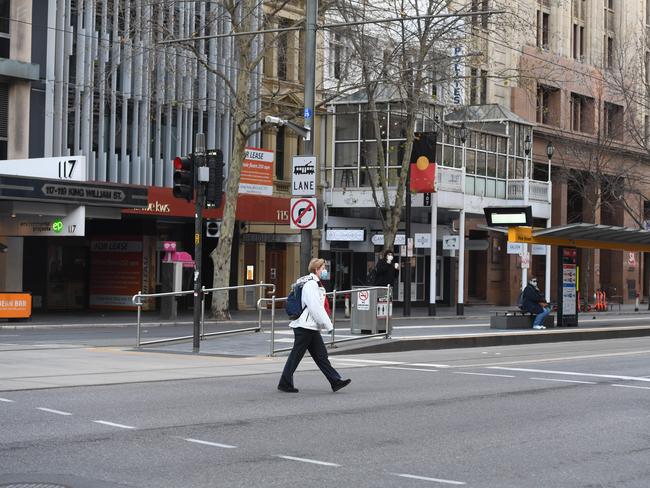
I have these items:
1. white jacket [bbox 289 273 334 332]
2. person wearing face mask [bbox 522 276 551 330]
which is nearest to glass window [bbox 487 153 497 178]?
person wearing face mask [bbox 522 276 551 330]

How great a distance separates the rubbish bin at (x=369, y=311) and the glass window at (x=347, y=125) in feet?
77.2

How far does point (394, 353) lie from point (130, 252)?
2034 cm


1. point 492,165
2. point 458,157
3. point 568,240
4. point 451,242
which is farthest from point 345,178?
point 568,240

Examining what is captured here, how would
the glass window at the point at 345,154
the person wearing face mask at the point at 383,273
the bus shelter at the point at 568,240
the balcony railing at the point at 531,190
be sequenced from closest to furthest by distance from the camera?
the bus shelter at the point at 568,240, the person wearing face mask at the point at 383,273, the glass window at the point at 345,154, the balcony railing at the point at 531,190

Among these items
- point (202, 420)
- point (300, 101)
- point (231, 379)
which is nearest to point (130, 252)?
point (300, 101)

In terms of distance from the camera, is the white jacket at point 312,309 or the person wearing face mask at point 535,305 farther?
the person wearing face mask at point 535,305

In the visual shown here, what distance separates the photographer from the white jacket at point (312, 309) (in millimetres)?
14273

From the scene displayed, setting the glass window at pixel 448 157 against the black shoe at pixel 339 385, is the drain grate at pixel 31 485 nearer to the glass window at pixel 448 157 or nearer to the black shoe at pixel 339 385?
the black shoe at pixel 339 385

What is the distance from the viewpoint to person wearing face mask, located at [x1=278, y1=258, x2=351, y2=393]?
46.9 feet

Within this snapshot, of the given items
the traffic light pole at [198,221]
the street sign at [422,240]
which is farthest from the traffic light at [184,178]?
the street sign at [422,240]

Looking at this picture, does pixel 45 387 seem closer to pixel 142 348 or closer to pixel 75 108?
pixel 142 348

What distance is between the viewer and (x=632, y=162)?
60.8 metres

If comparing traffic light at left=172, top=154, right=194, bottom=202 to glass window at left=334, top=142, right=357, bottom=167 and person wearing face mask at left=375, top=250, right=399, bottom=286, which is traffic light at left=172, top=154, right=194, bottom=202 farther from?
glass window at left=334, top=142, right=357, bottom=167

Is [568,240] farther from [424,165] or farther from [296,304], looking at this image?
[296,304]
